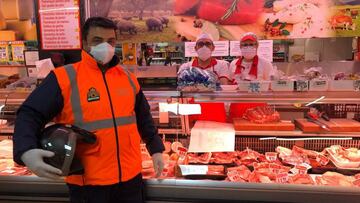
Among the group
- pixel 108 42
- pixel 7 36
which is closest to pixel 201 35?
pixel 108 42

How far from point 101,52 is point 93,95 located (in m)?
0.31

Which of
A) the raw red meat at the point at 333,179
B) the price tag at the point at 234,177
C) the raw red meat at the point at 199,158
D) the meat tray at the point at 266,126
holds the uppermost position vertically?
the meat tray at the point at 266,126

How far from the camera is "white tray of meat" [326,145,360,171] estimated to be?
310 cm

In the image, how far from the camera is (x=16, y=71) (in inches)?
270

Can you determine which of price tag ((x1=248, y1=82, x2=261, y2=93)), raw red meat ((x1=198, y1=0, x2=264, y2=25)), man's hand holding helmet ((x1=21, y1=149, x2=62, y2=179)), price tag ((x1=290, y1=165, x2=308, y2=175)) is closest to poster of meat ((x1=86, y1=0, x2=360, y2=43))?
raw red meat ((x1=198, y1=0, x2=264, y2=25))

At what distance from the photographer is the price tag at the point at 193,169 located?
299 cm

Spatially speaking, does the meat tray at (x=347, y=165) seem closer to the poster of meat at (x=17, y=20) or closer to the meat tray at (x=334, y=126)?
the meat tray at (x=334, y=126)

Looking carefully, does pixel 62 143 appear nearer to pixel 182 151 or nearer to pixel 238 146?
pixel 182 151

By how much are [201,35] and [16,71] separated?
14.1 feet

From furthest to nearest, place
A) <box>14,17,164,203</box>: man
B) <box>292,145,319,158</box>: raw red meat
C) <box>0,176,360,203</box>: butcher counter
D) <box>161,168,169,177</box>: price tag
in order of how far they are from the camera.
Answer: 1. <box>292,145,319,158</box>: raw red meat
2. <box>161,168,169,177</box>: price tag
3. <box>0,176,360,203</box>: butcher counter
4. <box>14,17,164,203</box>: man

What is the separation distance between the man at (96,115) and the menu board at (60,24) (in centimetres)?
179

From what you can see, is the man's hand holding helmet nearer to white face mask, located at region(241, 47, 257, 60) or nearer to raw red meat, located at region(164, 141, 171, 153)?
raw red meat, located at region(164, 141, 171, 153)

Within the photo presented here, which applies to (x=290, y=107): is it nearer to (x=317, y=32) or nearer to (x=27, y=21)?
(x=317, y=32)

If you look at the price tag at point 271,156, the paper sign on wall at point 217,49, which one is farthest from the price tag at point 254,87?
the paper sign on wall at point 217,49
